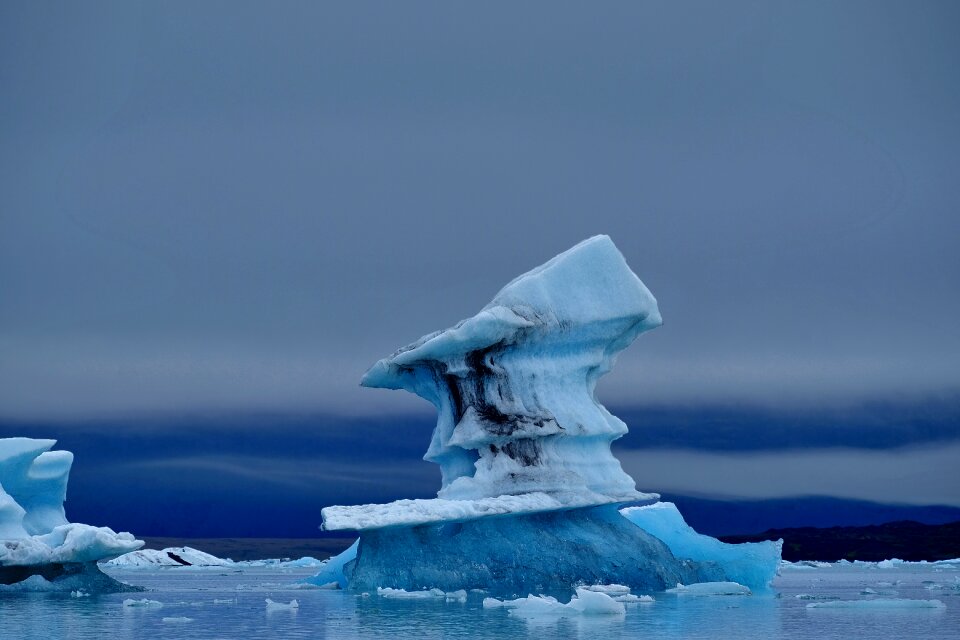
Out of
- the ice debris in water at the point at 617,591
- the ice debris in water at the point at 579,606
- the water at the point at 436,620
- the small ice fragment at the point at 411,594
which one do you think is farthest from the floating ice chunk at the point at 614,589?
the ice debris in water at the point at 579,606

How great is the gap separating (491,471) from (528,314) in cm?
260

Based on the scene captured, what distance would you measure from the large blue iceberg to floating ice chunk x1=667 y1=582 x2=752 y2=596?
476 millimetres

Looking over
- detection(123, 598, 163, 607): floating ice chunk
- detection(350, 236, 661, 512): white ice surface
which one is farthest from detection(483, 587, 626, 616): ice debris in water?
detection(123, 598, 163, 607): floating ice chunk

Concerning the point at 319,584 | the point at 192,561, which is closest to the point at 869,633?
the point at 319,584

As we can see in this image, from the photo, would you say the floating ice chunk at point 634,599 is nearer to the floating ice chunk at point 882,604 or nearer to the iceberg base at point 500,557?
the iceberg base at point 500,557

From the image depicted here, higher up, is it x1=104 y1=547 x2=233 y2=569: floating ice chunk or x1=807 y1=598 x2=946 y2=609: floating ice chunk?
x1=104 y1=547 x2=233 y2=569: floating ice chunk

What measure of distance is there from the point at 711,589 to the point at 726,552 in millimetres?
1755

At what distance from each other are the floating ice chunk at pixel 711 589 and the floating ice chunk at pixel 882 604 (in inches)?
116

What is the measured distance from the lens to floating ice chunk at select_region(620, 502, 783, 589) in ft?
72.7

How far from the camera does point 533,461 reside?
70.0 ft

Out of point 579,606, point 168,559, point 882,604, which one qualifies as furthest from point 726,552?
point 168,559

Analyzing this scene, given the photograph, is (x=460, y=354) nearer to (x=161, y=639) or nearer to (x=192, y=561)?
(x=161, y=639)

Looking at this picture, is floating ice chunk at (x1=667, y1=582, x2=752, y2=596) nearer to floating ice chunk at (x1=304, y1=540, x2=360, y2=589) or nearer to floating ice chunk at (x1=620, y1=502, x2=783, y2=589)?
floating ice chunk at (x1=620, y1=502, x2=783, y2=589)

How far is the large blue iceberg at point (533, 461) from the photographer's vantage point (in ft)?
67.0
